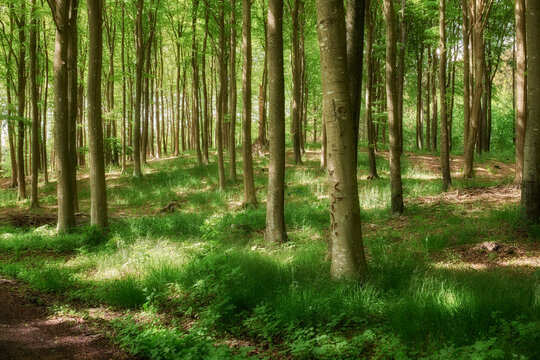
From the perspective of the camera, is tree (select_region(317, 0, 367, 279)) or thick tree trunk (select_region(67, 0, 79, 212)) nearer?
tree (select_region(317, 0, 367, 279))

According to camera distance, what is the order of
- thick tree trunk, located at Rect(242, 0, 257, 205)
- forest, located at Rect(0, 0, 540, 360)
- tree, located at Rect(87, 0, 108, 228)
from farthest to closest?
thick tree trunk, located at Rect(242, 0, 257, 205)
tree, located at Rect(87, 0, 108, 228)
forest, located at Rect(0, 0, 540, 360)

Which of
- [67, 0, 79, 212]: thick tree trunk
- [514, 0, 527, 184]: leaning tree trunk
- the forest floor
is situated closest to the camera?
the forest floor

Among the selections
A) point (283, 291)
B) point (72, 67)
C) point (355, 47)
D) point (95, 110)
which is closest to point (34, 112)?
point (72, 67)

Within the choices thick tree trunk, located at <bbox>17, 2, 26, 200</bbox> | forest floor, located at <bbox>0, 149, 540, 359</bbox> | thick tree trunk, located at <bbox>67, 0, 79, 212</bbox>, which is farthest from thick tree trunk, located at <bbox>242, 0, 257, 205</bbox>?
thick tree trunk, located at <bbox>17, 2, 26, 200</bbox>

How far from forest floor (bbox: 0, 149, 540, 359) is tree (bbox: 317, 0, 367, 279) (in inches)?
18.9

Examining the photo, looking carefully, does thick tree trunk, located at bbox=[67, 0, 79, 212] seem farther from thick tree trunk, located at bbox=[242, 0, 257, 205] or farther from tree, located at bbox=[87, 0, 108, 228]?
thick tree trunk, located at bbox=[242, 0, 257, 205]

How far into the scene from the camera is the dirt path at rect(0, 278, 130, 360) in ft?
11.7

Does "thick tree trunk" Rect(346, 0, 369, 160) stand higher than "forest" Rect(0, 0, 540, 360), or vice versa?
"thick tree trunk" Rect(346, 0, 369, 160)

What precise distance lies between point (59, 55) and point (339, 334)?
31.7 ft

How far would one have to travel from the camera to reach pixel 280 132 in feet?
23.8

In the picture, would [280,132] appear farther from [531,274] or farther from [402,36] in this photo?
[402,36]

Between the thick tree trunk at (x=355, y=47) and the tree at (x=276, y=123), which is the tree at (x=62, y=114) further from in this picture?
the thick tree trunk at (x=355, y=47)

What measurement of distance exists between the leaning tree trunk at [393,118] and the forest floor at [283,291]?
531mm

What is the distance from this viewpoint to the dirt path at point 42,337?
3555mm
